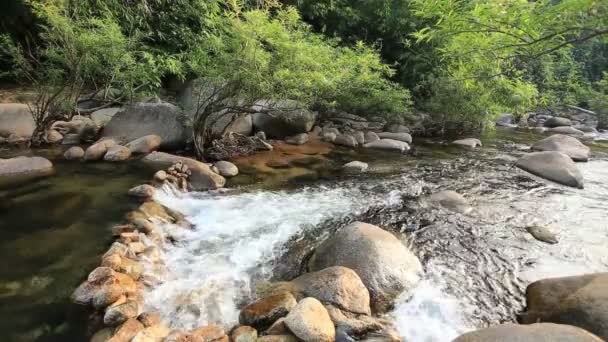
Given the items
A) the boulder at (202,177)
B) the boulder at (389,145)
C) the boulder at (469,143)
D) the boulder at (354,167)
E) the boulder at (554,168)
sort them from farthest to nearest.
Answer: the boulder at (469,143) < the boulder at (389,145) < the boulder at (354,167) < the boulder at (554,168) < the boulder at (202,177)

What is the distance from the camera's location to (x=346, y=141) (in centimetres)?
1183

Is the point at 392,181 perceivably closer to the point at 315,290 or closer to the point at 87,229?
the point at 315,290

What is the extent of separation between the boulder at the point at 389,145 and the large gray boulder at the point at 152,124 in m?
5.50

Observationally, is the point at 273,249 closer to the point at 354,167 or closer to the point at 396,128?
the point at 354,167

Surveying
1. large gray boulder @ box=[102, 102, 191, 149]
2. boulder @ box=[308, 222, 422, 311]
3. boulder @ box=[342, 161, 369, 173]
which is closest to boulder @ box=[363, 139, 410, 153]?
boulder @ box=[342, 161, 369, 173]

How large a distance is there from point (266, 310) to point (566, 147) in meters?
11.6

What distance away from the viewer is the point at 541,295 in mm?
3752

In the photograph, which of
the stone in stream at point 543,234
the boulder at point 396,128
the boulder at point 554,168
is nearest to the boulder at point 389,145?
the boulder at point 396,128

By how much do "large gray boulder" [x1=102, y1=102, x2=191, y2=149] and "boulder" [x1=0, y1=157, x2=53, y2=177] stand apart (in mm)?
2148

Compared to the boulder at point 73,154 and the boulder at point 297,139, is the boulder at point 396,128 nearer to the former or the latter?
the boulder at point 297,139

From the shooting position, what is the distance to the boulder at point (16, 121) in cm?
895

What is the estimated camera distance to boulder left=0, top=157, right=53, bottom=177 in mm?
6935

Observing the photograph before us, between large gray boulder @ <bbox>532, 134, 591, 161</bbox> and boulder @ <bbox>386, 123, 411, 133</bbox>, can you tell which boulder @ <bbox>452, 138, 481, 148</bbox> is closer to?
large gray boulder @ <bbox>532, 134, 591, 161</bbox>

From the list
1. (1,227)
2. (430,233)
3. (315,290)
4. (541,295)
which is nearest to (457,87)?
(430,233)
